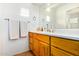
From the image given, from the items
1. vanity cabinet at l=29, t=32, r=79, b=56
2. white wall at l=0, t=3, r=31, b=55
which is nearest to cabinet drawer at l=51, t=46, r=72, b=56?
vanity cabinet at l=29, t=32, r=79, b=56

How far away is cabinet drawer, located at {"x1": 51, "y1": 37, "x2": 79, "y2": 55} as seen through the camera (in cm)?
88

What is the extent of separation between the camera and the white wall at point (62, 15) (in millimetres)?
1762

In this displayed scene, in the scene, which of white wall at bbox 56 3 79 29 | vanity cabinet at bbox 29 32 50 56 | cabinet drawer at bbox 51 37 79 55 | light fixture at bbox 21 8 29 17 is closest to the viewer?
cabinet drawer at bbox 51 37 79 55

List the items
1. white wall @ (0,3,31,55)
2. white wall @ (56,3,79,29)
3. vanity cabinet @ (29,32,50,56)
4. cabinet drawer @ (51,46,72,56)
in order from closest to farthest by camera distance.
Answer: cabinet drawer @ (51,46,72,56) < vanity cabinet @ (29,32,50,56) < white wall @ (56,3,79,29) < white wall @ (0,3,31,55)

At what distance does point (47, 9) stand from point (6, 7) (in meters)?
0.96

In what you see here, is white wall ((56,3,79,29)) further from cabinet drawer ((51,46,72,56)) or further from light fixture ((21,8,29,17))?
light fixture ((21,8,29,17))

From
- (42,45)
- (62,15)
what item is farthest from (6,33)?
(62,15)

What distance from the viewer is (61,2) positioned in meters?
1.88

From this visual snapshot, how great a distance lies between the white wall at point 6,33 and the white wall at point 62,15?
3.24ft

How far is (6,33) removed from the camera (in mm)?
2080

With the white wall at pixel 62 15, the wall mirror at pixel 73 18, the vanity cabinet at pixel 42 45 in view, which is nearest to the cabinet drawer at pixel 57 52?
the vanity cabinet at pixel 42 45

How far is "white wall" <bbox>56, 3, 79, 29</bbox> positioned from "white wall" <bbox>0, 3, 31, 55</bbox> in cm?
99

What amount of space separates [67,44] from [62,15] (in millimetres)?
1002

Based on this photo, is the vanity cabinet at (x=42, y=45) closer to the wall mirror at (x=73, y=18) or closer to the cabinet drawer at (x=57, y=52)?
the cabinet drawer at (x=57, y=52)
